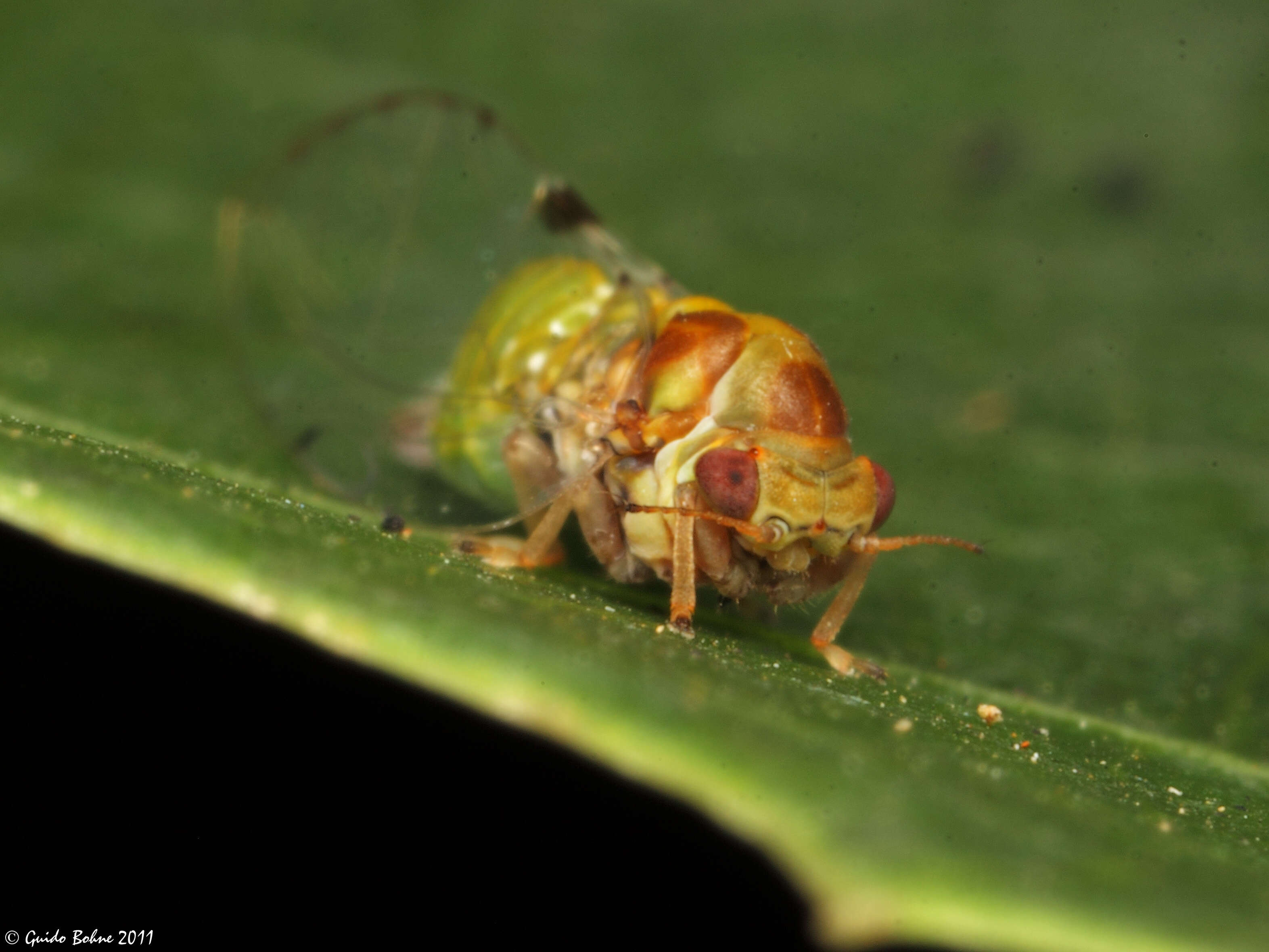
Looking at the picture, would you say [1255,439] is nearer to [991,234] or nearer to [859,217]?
[991,234]

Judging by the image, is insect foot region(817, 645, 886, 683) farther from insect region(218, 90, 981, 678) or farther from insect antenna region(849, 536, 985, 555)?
insect antenna region(849, 536, 985, 555)

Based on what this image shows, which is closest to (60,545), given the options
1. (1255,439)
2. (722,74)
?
(1255,439)

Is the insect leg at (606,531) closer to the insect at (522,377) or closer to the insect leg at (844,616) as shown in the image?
the insect at (522,377)

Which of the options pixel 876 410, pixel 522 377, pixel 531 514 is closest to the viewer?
pixel 531 514

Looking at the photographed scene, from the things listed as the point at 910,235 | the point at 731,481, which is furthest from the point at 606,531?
the point at 910,235

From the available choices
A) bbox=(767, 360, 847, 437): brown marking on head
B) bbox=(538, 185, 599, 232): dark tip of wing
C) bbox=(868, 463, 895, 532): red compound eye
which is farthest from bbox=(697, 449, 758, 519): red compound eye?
bbox=(538, 185, 599, 232): dark tip of wing

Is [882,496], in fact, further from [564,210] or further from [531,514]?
[564,210]
